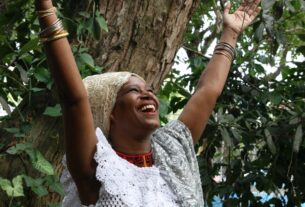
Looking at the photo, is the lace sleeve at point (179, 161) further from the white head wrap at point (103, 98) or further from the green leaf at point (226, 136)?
the green leaf at point (226, 136)

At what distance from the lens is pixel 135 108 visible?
1.60m

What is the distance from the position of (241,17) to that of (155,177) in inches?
28.3

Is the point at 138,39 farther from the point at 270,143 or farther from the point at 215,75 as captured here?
the point at 270,143

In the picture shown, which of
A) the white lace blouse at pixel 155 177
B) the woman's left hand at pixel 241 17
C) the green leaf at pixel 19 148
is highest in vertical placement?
the woman's left hand at pixel 241 17

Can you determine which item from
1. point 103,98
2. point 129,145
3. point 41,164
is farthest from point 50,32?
point 41,164

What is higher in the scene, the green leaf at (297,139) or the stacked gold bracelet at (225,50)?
the stacked gold bracelet at (225,50)

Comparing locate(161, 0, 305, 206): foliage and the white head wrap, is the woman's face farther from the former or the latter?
locate(161, 0, 305, 206): foliage

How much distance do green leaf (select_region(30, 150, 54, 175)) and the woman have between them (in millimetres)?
344

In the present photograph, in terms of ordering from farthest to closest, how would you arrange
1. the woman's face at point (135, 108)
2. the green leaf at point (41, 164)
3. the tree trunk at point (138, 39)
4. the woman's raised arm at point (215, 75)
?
the tree trunk at point (138, 39) < the green leaf at point (41, 164) < the woman's raised arm at point (215, 75) < the woman's face at point (135, 108)

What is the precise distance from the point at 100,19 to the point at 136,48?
24 centimetres

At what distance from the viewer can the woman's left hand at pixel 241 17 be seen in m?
1.94

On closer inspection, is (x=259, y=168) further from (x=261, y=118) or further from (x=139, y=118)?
(x=139, y=118)

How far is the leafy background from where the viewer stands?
7.23 ft

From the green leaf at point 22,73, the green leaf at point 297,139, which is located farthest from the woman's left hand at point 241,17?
the green leaf at point 297,139
